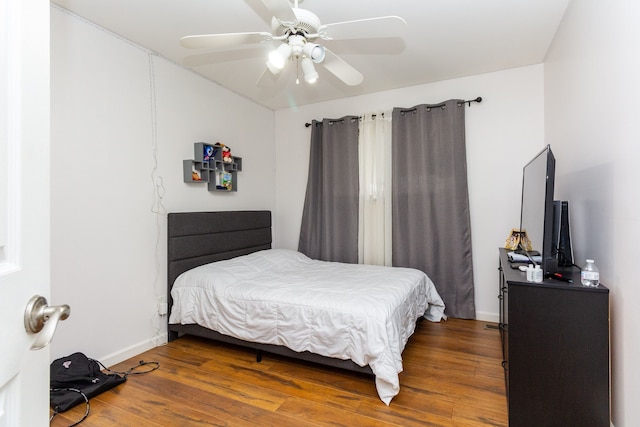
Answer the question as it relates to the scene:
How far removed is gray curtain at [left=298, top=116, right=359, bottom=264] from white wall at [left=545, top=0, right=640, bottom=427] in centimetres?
217

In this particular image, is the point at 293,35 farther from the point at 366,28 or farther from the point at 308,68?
the point at 366,28

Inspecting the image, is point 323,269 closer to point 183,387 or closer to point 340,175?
point 340,175

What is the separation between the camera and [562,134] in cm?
262

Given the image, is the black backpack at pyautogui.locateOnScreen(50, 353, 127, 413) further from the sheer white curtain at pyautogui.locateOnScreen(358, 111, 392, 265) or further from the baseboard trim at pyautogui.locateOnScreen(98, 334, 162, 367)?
the sheer white curtain at pyautogui.locateOnScreen(358, 111, 392, 265)

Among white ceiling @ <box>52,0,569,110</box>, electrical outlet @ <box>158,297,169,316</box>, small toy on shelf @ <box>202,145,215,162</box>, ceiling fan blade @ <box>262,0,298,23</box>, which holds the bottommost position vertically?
electrical outlet @ <box>158,297,169,316</box>

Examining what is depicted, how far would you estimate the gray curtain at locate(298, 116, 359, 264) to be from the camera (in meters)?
4.05

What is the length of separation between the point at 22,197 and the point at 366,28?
2477 mm

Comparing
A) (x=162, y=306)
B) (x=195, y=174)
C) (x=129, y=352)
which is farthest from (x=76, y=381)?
(x=195, y=174)

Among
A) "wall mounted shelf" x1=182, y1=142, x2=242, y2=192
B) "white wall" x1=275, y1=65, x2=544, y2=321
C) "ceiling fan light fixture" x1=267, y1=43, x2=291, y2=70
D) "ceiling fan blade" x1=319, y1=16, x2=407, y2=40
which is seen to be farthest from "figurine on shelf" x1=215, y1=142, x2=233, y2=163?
"white wall" x1=275, y1=65, x2=544, y2=321

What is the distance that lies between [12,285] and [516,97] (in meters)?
4.00

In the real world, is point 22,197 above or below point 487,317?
above

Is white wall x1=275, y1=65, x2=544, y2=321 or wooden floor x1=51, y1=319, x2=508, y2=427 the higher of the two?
white wall x1=275, y1=65, x2=544, y2=321

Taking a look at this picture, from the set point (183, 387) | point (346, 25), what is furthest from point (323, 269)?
point (346, 25)

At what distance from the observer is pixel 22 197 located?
651 mm
